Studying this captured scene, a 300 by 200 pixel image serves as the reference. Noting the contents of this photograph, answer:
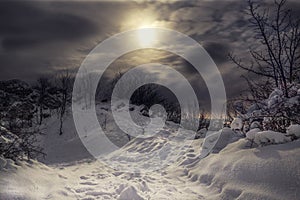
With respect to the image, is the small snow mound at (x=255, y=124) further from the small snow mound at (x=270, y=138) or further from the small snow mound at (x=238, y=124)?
the small snow mound at (x=270, y=138)

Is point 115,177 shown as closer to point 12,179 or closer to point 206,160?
point 206,160

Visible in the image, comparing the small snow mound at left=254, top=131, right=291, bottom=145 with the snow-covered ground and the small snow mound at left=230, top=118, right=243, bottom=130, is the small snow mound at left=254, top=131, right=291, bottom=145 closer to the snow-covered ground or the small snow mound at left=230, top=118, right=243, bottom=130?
the snow-covered ground

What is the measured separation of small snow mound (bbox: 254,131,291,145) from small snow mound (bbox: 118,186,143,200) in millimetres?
2450

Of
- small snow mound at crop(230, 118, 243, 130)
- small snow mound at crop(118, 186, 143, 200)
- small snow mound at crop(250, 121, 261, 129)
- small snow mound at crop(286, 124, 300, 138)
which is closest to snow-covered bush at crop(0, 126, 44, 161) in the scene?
small snow mound at crop(118, 186, 143, 200)

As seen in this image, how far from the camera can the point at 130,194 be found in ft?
16.4

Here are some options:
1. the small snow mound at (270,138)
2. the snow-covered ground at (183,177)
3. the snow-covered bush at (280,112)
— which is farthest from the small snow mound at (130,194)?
the snow-covered bush at (280,112)

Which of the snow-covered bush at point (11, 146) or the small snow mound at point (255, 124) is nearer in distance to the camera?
the snow-covered bush at point (11, 146)

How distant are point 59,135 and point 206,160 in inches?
862

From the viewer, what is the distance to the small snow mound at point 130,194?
16.0 ft

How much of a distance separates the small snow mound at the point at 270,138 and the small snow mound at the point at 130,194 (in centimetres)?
245

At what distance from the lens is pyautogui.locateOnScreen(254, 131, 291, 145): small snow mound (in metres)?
4.82

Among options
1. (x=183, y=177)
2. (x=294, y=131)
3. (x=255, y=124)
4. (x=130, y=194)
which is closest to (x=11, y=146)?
(x=130, y=194)

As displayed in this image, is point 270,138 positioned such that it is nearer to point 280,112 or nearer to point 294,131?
point 294,131

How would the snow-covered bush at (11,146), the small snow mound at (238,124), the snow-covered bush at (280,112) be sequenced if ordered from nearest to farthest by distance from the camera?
the snow-covered bush at (280,112) < the snow-covered bush at (11,146) < the small snow mound at (238,124)
